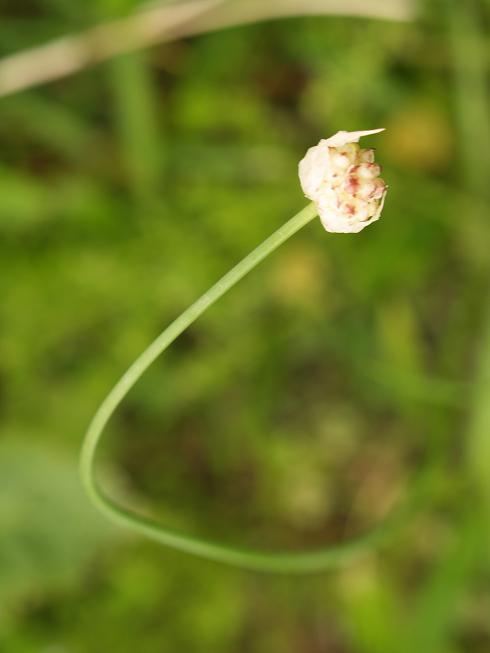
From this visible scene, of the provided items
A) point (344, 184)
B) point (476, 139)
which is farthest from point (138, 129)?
point (344, 184)

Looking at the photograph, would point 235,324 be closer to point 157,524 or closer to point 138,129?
point 138,129

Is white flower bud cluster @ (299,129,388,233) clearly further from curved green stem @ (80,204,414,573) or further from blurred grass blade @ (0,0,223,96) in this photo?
blurred grass blade @ (0,0,223,96)

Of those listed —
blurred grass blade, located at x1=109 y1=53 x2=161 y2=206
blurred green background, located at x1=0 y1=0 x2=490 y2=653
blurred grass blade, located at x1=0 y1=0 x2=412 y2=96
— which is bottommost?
blurred green background, located at x1=0 y1=0 x2=490 y2=653

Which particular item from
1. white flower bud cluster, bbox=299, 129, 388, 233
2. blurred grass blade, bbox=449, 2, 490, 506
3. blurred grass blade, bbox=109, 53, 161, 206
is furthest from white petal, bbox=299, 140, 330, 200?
blurred grass blade, bbox=109, 53, 161, 206

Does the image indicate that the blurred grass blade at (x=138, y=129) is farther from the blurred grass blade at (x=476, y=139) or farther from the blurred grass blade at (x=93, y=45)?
the blurred grass blade at (x=476, y=139)

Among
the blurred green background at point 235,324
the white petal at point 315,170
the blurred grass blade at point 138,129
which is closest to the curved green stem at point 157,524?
the white petal at point 315,170

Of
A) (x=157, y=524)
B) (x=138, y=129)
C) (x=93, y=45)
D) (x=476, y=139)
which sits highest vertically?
(x=93, y=45)
